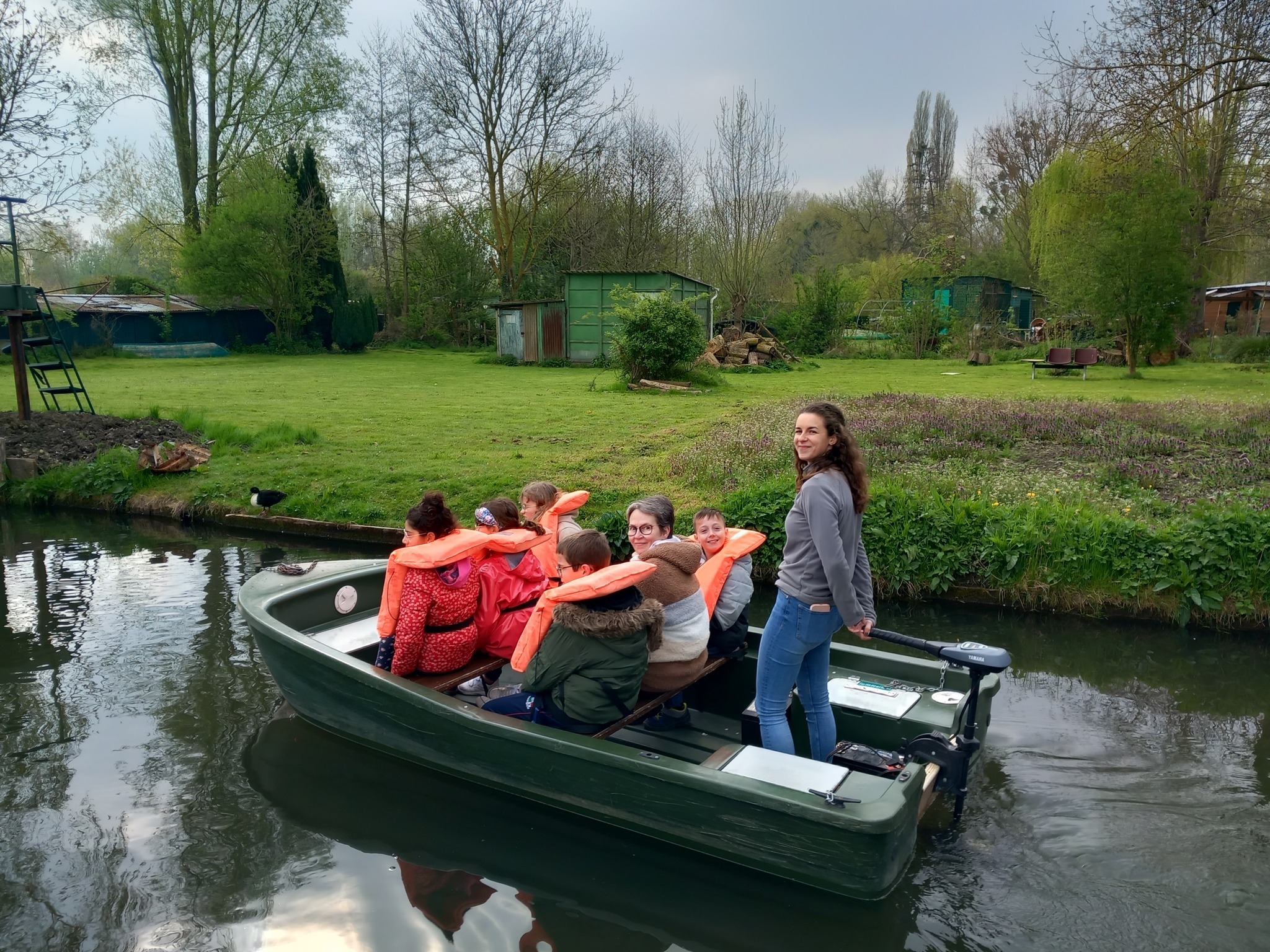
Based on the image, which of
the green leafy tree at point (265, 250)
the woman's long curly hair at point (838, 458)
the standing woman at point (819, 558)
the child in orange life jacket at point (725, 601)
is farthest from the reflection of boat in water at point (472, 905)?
the green leafy tree at point (265, 250)

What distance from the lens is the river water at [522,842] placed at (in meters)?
3.74

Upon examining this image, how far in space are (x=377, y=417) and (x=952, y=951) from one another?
13.4 metres

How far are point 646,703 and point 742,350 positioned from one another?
76.3 feet

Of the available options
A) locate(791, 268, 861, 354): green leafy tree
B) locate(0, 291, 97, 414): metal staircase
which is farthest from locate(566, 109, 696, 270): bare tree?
Answer: locate(0, 291, 97, 414): metal staircase

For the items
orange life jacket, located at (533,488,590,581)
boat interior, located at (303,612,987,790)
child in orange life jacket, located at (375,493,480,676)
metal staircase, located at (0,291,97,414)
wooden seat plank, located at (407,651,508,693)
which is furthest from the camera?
metal staircase, located at (0,291,97,414)

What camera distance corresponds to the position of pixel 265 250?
30.7 m

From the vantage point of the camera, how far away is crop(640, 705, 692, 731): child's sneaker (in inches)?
196

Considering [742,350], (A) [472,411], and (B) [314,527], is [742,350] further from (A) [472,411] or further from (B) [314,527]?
(B) [314,527]

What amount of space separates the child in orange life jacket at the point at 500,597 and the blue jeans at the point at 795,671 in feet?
5.10

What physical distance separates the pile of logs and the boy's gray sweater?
73.2ft

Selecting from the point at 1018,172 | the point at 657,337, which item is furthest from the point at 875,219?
the point at 657,337

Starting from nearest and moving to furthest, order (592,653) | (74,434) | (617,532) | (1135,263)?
(592,653)
(617,532)
(74,434)
(1135,263)

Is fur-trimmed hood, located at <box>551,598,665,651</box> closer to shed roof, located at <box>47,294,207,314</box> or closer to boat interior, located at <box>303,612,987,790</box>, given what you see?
boat interior, located at <box>303,612,987,790</box>

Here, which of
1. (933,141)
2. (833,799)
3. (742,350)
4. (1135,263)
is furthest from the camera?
(933,141)
